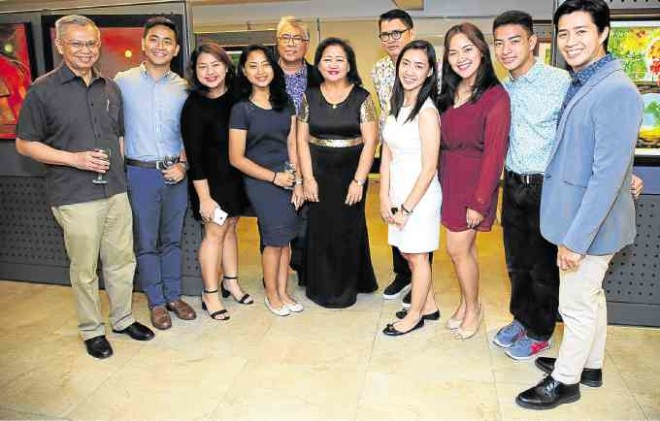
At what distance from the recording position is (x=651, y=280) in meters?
3.16

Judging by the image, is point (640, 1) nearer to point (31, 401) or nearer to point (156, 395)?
→ point (156, 395)

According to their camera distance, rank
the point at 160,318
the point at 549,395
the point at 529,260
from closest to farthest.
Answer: the point at 549,395 → the point at 529,260 → the point at 160,318

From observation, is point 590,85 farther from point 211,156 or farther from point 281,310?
point 281,310

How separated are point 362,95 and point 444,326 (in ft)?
4.69

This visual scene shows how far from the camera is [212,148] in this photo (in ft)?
10.4

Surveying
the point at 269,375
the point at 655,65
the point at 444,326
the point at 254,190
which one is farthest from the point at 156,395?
the point at 655,65

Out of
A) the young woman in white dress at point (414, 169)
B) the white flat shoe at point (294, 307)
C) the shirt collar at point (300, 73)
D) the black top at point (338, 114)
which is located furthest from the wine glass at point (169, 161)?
the young woman in white dress at point (414, 169)

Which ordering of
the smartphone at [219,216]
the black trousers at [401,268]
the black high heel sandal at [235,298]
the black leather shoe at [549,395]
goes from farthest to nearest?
1. the black trousers at [401,268]
2. the black high heel sandal at [235,298]
3. the smartphone at [219,216]
4. the black leather shoe at [549,395]

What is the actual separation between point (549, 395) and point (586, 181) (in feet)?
3.13

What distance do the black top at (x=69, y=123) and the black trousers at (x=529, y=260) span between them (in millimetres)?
2023

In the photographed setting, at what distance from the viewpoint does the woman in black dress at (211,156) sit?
3082mm

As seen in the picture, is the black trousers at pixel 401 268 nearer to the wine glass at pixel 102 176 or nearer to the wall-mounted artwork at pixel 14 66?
the wine glass at pixel 102 176

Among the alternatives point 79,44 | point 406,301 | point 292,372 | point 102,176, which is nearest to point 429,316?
point 406,301

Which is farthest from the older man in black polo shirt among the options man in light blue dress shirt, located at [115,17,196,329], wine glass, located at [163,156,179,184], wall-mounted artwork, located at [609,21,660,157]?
wall-mounted artwork, located at [609,21,660,157]
